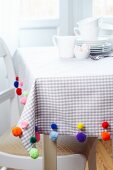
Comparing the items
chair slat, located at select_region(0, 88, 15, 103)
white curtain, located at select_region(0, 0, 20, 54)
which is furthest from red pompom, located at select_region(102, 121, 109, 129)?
white curtain, located at select_region(0, 0, 20, 54)

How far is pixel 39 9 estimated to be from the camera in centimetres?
238

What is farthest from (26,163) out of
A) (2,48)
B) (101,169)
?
(101,169)

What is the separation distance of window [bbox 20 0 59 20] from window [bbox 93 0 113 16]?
29cm

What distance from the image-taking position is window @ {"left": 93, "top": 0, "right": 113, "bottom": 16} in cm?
250

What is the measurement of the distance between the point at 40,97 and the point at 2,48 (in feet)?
2.61

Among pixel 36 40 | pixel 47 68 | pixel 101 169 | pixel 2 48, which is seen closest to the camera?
pixel 47 68

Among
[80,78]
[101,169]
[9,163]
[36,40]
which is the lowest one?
[101,169]

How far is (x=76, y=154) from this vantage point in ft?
4.09

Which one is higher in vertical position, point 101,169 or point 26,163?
point 26,163

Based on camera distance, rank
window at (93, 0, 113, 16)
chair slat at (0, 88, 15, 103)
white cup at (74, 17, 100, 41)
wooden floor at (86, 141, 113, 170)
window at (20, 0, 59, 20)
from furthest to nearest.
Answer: window at (93, 0, 113, 16)
window at (20, 0, 59, 20)
wooden floor at (86, 141, 113, 170)
chair slat at (0, 88, 15, 103)
white cup at (74, 17, 100, 41)

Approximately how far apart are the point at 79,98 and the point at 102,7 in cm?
168

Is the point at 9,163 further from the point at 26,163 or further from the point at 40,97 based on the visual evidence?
the point at 40,97

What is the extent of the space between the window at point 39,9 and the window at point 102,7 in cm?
29

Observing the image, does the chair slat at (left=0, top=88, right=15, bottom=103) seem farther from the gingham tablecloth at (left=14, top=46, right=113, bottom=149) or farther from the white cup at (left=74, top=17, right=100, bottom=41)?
the gingham tablecloth at (left=14, top=46, right=113, bottom=149)
